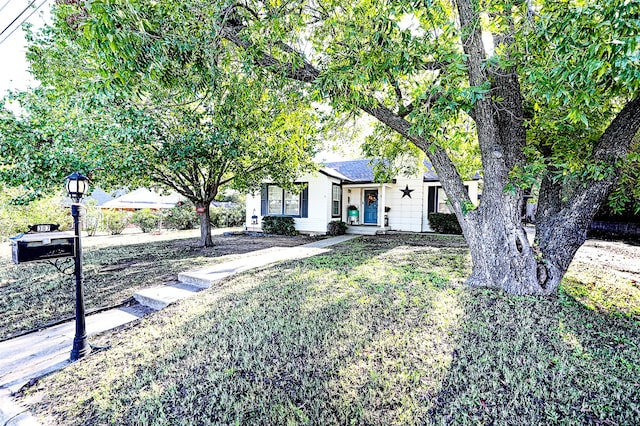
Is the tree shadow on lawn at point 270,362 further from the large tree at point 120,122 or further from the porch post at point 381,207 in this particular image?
the porch post at point 381,207

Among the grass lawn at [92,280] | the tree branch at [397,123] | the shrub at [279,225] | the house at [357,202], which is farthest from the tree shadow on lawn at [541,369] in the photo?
the shrub at [279,225]

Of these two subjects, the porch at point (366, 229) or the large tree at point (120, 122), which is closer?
the large tree at point (120, 122)

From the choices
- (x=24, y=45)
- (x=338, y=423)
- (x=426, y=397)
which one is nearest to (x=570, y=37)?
(x=426, y=397)

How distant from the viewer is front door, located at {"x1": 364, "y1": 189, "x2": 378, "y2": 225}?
15.6 m

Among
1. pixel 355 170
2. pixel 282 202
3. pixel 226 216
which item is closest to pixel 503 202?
pixel 282 202

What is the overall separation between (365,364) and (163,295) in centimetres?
384

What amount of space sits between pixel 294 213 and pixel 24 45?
33.7 ft

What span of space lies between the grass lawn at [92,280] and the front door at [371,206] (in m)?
7.96

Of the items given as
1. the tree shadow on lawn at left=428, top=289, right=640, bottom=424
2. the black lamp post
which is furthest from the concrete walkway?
the tree shadow on lawn at left=428, top=289, right=640, bottom=424

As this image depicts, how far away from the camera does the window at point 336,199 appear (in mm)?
14258

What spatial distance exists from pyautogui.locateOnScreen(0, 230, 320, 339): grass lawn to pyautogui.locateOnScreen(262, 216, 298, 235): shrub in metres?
4.39

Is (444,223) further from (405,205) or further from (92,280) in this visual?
(92,280)

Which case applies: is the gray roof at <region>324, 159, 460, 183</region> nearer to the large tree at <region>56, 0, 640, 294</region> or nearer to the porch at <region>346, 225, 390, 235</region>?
the porch at <region>346, 225, 390, 235</region>

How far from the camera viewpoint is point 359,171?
656 inches
